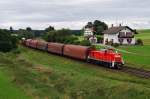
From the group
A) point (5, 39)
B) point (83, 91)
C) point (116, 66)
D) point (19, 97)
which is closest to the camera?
point (19, 97)

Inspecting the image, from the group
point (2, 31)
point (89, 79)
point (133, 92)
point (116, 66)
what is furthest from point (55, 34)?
point (133, 92)

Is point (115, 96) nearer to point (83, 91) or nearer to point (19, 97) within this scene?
point (83, 91)

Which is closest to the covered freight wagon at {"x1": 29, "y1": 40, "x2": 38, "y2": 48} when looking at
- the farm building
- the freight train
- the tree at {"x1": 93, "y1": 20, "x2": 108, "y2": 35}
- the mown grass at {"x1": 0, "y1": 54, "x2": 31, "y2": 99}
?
the freight train

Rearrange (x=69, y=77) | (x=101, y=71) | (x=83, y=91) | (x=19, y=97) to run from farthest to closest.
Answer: (x=101, y=71) < (x=69, y=77) < (x=83, y=91) < (x=19, y=97)

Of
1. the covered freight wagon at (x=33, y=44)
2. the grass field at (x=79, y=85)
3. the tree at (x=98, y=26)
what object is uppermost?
the tree at (x=98, y=26)

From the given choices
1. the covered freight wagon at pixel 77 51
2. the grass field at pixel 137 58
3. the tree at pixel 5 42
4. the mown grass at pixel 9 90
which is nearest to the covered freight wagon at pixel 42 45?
the tree at pixel 5 42

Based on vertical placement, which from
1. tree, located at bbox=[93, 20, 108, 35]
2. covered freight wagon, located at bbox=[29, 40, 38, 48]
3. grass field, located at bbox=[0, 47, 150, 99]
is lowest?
grass field, located at bbox=[0, 47, 150, 99]

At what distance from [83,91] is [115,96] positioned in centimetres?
413

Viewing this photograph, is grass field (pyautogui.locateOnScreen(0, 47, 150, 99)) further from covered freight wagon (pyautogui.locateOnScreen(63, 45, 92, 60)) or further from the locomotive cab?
covered freight wagon (pyautogui.locateOnScreen(63, 45, 92, 60))

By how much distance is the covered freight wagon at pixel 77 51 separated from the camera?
61322mm

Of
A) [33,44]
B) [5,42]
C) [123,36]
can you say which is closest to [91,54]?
[5,42]

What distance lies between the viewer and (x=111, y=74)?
46125 millimetres

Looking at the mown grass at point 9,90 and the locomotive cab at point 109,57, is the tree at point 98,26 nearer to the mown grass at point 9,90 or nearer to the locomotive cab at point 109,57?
the locomotive cab at point 109,57

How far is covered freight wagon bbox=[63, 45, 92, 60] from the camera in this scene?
6132 centimetres
